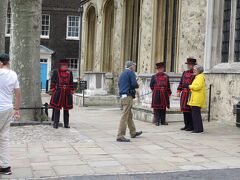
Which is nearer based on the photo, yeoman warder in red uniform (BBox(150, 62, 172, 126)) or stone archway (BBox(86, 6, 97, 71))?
yeoman warder in red uniform (BBox(150, 62, 172, 126))

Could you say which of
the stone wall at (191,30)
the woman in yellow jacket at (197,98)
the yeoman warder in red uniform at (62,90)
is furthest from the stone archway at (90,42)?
the woman in yellow jacket at (197,98)

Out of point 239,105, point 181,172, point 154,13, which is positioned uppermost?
point 154,13

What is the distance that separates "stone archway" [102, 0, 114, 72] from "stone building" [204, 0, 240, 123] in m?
11.5

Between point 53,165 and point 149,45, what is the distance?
38.4 feet

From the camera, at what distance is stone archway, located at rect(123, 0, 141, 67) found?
21734mm

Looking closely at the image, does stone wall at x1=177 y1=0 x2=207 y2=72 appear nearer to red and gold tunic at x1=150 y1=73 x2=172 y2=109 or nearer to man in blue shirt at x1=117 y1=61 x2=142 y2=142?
red and gold tunic at x1=150 y1=73 x2=172 y2=109

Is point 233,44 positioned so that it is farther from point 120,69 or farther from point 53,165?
point 120,69

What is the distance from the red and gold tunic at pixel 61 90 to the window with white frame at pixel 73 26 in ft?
89.0

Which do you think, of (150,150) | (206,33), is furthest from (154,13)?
(150,150)

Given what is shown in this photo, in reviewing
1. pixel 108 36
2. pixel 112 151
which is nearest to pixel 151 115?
pixel 112 151

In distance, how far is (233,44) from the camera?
44.9ft

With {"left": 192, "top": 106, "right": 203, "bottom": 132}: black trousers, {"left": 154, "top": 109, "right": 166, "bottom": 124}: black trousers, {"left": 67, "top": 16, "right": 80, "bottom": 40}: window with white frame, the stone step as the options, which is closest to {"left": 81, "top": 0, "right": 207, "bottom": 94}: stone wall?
the stone step

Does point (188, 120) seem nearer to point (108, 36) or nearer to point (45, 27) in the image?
point (108, 36)

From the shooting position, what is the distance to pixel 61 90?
1195 centimetres
